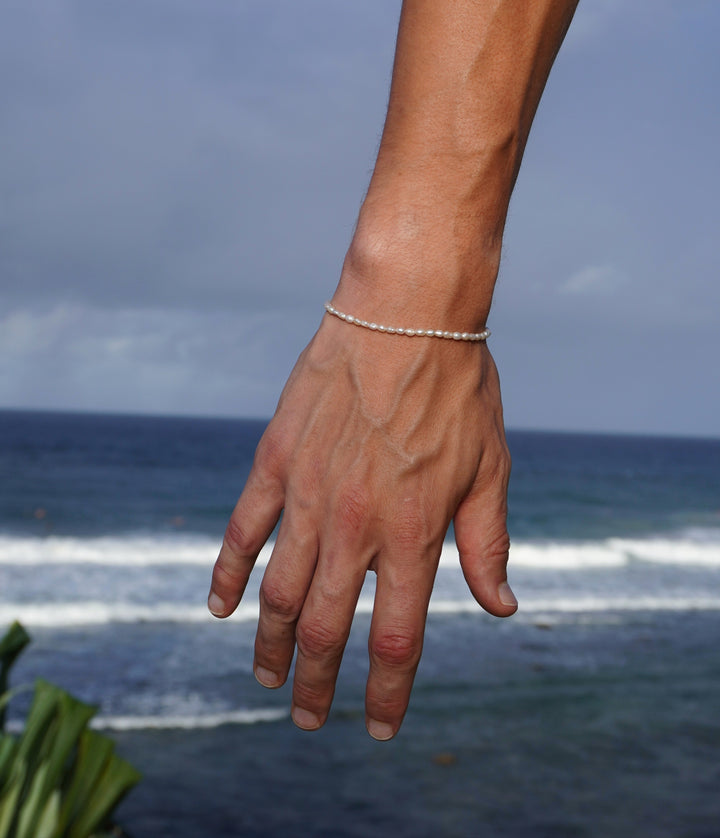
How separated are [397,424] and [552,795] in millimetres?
4234

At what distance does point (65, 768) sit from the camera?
69.4 inches

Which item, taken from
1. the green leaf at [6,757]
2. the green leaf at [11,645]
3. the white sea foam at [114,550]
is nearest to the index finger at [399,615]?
the green leaf at [6,757]

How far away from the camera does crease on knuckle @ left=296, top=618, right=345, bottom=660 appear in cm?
95

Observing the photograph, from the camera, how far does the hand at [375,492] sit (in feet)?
3.00

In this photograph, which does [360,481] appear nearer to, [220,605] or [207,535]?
A: [220,605]

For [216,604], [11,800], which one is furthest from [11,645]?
[216,604]

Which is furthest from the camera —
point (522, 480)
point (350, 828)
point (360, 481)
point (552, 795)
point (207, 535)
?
point (522, 480)

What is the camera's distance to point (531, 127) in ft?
3.37

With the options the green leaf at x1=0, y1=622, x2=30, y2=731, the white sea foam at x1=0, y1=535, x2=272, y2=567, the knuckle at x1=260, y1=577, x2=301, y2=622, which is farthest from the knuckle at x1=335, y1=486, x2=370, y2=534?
the white sea foam at x1=0, y1=535, x2=272, y2=567

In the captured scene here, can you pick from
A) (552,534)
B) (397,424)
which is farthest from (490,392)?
(552,534)

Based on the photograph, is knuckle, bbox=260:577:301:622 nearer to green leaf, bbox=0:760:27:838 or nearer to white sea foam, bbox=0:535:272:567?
green leaf, bbox=0:760:27:838

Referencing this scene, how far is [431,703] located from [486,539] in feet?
17.3

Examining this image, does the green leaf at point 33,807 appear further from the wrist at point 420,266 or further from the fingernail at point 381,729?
the wrist at point 420,266

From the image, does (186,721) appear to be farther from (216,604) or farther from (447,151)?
(447,151)
